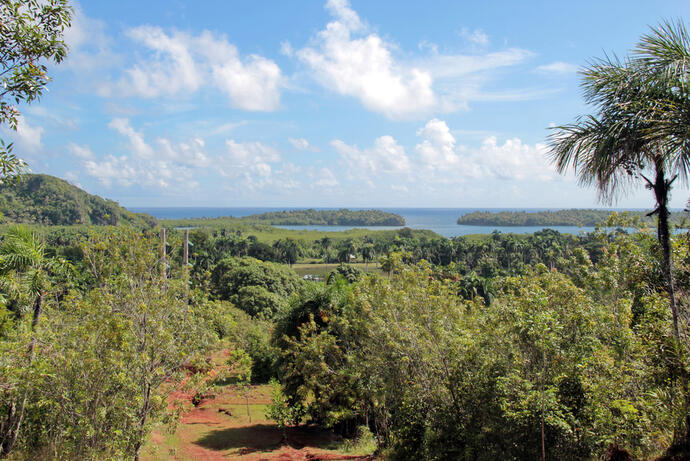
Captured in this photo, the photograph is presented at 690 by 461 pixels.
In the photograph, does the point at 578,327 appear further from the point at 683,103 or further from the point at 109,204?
the point at 109,204

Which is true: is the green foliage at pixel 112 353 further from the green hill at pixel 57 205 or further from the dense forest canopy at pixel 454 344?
the green hill at pixel 57 205

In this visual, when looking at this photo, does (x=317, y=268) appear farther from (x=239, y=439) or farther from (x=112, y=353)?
(x=112, y=353)

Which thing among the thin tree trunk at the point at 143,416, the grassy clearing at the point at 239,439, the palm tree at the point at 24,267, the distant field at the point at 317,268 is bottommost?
the distant field at the point at 317,268

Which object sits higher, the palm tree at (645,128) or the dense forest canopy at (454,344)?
the palm tree at (645,128)

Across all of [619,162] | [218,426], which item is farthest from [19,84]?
[218,426]

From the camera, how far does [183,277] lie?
866 cm

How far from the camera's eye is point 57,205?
135m

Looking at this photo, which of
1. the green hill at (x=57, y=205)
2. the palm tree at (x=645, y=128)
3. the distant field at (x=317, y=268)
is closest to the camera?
the palm tree at (x=645, y=128)

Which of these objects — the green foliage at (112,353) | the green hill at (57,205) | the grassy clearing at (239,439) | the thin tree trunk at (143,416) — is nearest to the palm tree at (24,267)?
the green foliage at (112,353)

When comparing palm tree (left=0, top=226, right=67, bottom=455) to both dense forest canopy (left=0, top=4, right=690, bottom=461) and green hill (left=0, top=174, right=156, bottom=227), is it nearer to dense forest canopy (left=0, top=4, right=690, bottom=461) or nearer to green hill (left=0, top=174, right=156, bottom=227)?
dense forest canopy (left=0, top=4, right=690, bottom=461)

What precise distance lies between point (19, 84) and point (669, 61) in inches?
325

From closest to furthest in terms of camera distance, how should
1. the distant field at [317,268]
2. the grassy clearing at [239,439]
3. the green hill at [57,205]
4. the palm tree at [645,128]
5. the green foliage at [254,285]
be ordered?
the palm tree at [645,128] → the grassy clearing at [239,439] → the green foliage at [254,285] → the distant field at [317,268] → the green hill at [57,205]

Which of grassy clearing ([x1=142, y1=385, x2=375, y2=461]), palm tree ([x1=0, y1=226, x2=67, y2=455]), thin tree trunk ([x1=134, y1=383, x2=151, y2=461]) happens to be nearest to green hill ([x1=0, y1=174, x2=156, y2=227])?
grassy clearing ([x1=142, y1=385, x2=375, y2=461])

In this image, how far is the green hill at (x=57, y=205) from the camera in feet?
399
